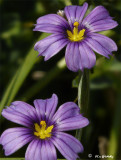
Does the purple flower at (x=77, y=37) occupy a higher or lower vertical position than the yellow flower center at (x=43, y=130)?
higher

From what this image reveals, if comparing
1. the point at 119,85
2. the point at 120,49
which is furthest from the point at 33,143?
the point at 119,85

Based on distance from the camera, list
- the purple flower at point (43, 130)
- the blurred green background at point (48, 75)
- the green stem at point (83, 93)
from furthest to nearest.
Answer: the blurred green background at point (48, 75), the green stem at point (83, 93), the purple flower at point (43, 130)

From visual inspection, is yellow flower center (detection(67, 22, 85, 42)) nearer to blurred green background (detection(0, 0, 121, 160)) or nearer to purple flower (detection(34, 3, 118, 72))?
purple flower (detection(34, 3, 118, 72))

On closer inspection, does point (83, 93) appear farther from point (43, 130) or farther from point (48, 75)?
point (48, 75)

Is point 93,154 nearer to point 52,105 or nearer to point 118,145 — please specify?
point 52,105

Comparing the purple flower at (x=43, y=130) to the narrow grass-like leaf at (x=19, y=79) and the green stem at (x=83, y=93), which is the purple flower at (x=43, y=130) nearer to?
the green stem at (x=83, y=93)

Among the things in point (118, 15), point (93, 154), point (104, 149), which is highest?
point (118, 15)

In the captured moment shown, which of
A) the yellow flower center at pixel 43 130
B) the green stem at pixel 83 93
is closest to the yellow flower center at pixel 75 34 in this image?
the green stem at pixel 83 93

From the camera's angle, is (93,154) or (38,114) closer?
(38,114)
